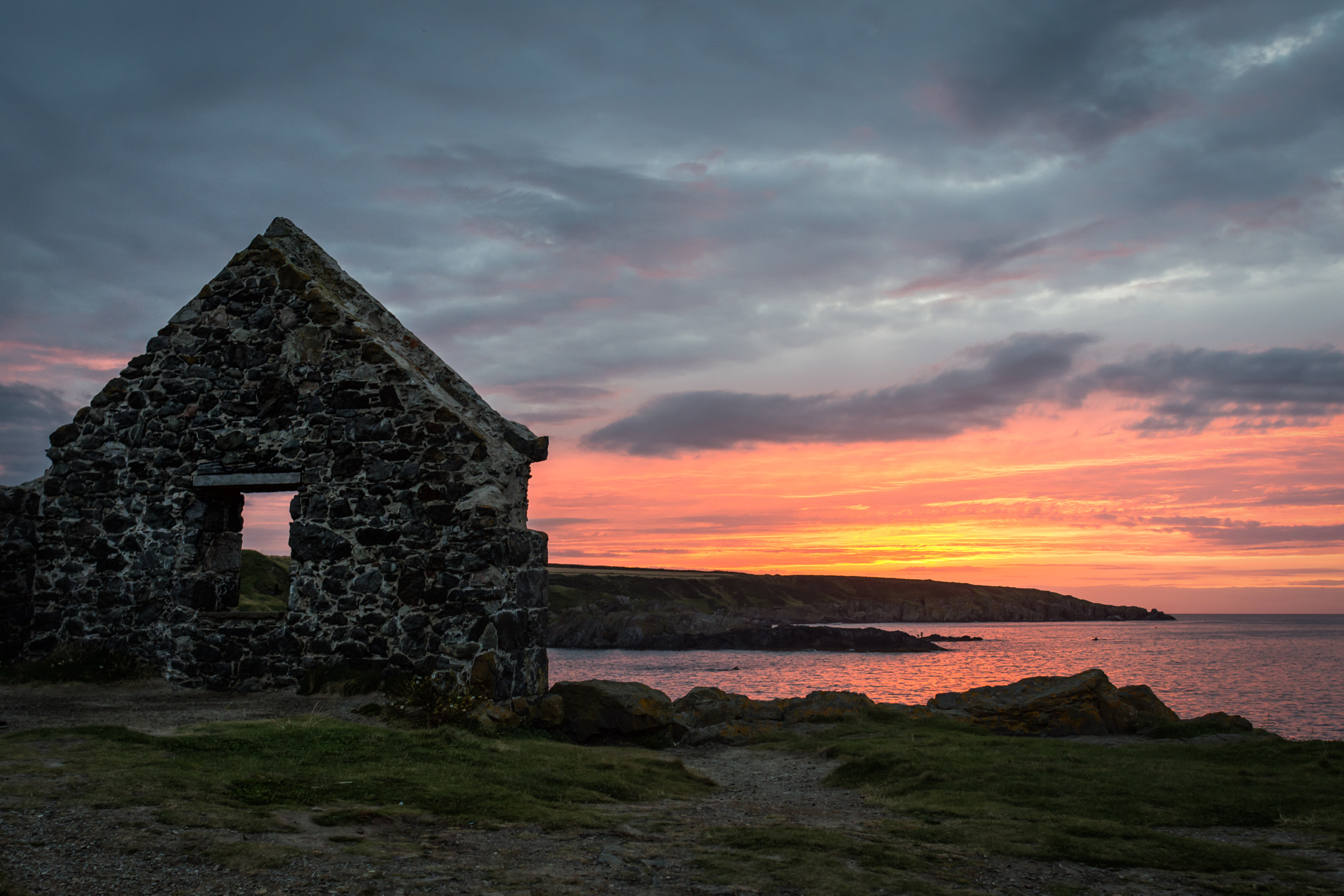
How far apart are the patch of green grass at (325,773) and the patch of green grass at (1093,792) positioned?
104 inches

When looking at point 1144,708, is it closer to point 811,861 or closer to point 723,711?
point 723,711

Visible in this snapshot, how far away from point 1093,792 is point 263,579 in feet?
96.8

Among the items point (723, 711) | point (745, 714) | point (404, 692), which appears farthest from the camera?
point (723, 711)

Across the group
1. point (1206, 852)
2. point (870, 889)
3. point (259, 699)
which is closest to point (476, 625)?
point (259, 699)

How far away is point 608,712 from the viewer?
1235cm

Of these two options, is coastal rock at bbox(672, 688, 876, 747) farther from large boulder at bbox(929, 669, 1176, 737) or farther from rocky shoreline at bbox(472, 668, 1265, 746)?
large boulder at bbox(929, 669, 1176, 737)

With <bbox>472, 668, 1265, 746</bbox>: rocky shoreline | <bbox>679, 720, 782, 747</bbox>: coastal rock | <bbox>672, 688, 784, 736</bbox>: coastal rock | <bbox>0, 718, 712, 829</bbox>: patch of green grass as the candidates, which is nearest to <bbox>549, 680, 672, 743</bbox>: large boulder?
<bbox>472, 668, 1265, 746</bbox>: rocky shoreline

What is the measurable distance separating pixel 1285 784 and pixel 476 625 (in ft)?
32.7

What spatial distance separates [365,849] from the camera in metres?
5.24

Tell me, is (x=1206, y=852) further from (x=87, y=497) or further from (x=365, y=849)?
(x=87, y=497)

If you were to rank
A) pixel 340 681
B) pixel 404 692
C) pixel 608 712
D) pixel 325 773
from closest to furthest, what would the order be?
pixel 325 773, pixel 404 692, pixel 340 681, pixel 608 712

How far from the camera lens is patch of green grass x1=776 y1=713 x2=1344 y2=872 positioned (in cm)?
650

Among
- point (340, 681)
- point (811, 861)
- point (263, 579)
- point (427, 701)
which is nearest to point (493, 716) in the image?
point (427, 701)

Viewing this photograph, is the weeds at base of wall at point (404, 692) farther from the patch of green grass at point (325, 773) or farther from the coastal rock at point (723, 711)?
the coastal rock at point (723, 711)
